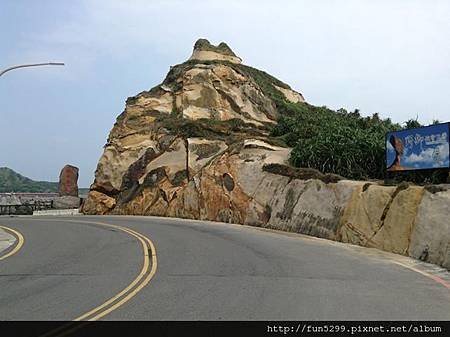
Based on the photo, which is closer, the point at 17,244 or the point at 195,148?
the point at 17,244

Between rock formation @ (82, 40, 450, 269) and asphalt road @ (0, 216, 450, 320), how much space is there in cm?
159

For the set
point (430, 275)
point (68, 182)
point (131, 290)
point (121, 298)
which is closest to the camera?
point (121, 298)

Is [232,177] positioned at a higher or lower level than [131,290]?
higher

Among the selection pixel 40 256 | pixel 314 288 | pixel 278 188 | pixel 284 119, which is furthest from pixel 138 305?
pixel 284 119

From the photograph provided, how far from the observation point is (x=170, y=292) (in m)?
9.26

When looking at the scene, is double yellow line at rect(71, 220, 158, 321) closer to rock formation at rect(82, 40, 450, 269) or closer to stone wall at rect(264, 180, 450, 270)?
stone wall at rect(264, 180, 450, 270)

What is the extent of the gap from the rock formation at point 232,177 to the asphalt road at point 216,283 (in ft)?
5.23

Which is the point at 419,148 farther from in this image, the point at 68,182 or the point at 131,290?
the point at 68,182

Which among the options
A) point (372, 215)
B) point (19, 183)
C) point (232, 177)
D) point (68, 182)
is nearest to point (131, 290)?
point (372, 215)

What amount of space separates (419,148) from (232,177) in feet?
40.7

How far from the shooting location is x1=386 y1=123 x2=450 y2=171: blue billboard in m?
16.2

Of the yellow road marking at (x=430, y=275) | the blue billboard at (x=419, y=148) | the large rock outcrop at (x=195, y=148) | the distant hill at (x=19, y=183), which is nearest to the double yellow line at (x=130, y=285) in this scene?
the yellow road marking at (x=430, y=275)

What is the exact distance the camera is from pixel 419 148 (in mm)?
17188

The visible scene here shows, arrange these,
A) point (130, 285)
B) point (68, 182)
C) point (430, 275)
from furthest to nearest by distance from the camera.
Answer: point (68, 182) < point (430, 275) < point (130, 285)
